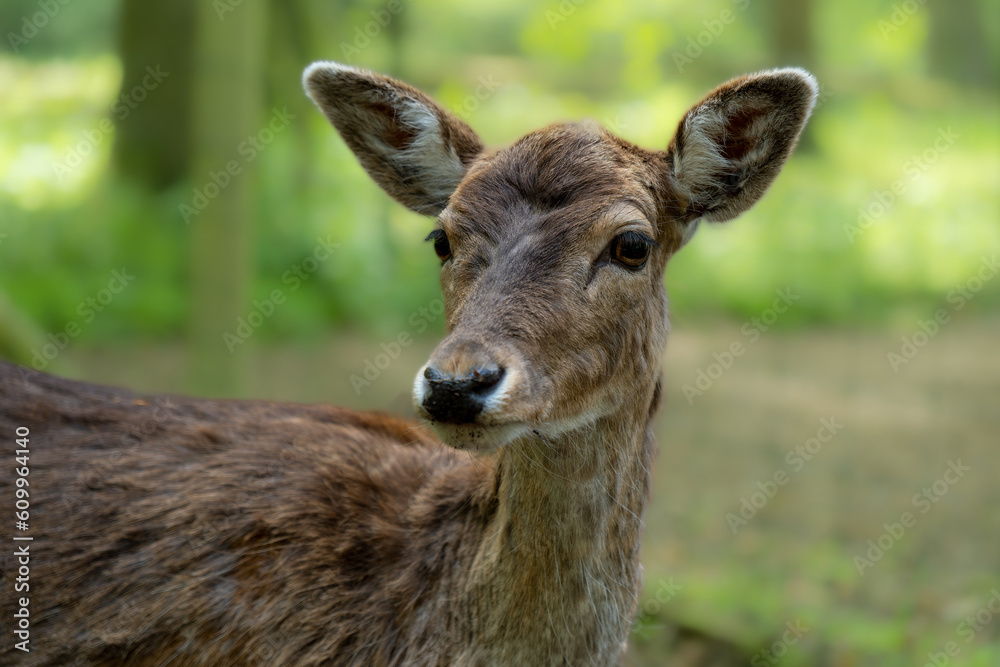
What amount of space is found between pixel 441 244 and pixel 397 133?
0.78 m

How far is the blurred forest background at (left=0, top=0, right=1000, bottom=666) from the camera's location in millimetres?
7031

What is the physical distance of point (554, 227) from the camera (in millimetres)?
3365

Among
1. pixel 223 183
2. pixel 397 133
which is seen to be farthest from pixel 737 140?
pixel 223 183

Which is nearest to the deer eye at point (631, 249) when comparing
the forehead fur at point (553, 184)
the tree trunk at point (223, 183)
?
the forehead fur at point (553, 184)

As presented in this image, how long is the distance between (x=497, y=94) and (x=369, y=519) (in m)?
13.1

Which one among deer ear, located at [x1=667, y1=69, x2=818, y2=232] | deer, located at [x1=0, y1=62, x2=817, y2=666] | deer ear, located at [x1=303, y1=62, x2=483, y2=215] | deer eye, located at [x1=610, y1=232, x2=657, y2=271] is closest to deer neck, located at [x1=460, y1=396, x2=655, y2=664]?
deer, located at [x1=0, y1=62, x2=817, y2=666]

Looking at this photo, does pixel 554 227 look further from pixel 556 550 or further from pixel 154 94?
pixel 154 94

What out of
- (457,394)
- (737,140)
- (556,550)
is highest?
(737,140)

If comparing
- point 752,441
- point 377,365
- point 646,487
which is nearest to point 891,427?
point 752,441

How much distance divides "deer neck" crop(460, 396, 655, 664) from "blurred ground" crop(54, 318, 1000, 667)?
5.73 ft

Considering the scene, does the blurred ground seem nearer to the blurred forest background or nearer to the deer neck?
the blurred forest background

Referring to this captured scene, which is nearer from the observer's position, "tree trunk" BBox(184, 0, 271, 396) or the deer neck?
the deer neck

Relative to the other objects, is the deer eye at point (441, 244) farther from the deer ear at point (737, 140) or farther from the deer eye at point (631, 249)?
the deer ear at point (737, 140)

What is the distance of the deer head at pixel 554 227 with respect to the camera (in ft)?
9.68
